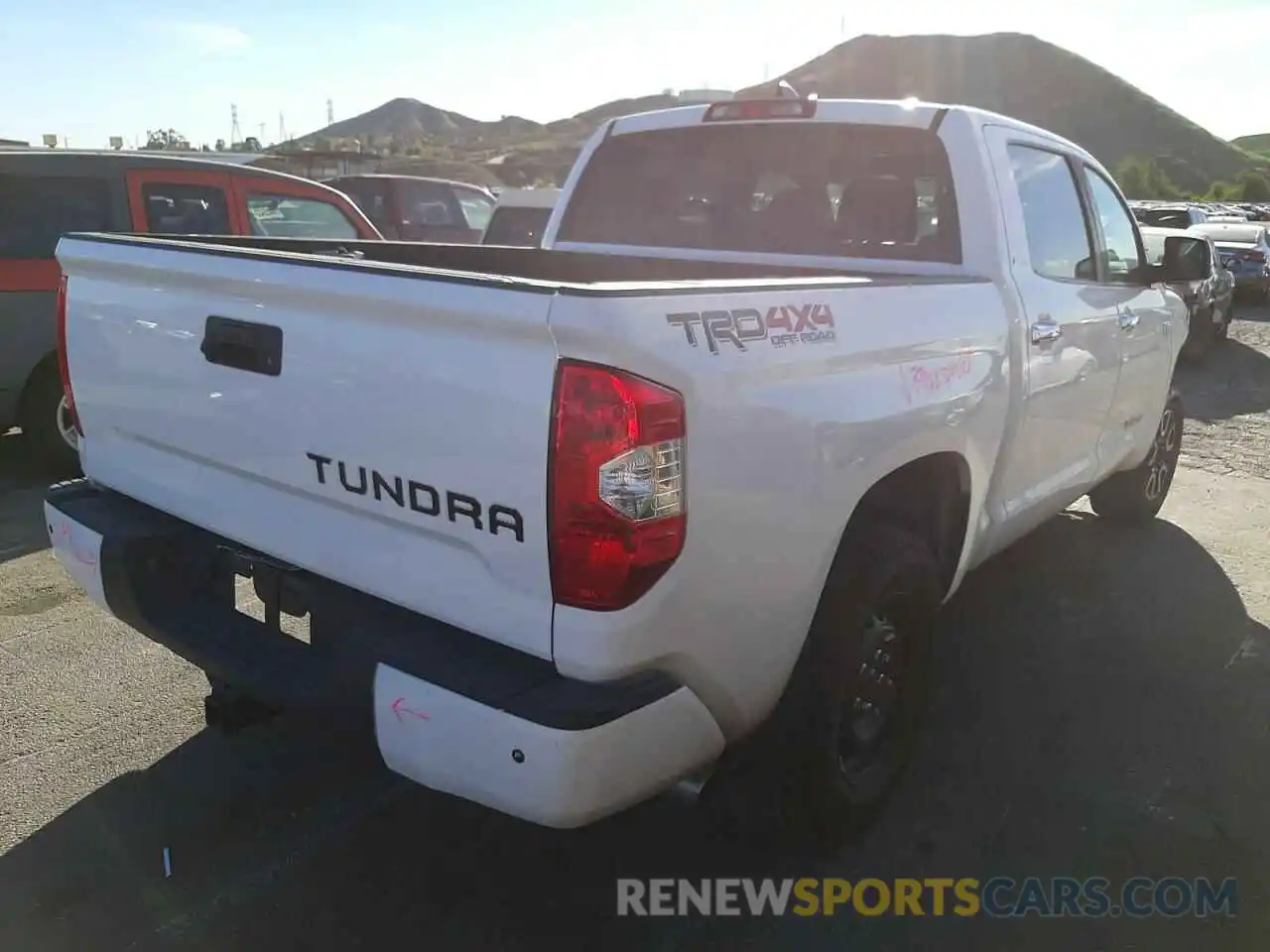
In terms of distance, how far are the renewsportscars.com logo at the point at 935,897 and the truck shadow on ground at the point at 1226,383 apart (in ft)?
24.2

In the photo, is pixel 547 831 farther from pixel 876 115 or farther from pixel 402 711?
pixel 876 115

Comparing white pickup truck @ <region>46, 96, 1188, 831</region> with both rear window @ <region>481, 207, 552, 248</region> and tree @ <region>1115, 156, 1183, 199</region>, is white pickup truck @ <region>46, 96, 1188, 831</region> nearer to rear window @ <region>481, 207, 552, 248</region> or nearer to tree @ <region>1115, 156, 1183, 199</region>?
rear window @ <region>481, 207, 552, 248</region>

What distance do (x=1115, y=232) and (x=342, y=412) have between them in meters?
3.88

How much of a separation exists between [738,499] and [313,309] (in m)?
1.01

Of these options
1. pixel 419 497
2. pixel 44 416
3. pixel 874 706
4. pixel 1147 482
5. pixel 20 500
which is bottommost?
pixel 20 500

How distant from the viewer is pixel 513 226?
452 inches

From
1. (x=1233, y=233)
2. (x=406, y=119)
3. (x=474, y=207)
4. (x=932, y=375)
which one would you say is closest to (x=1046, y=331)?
(x=932, y=375)

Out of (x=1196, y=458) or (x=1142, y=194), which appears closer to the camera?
(x=1196, y=458)

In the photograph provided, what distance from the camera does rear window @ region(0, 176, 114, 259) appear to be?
621 cm

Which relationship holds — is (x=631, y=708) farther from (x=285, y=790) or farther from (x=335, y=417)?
(x=285, y=790)

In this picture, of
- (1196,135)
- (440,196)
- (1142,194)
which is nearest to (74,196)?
(440,196)

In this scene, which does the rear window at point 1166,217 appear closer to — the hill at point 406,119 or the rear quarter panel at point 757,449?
the rear quarter panel at point 757,449

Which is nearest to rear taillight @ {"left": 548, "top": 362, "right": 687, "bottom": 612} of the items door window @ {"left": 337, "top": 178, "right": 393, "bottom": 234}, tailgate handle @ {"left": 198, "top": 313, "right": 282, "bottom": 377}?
tailgate handle @ {"left": 198, "top": 313, "right": 282, "bottom": 377}

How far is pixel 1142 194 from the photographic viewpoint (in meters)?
70.9
